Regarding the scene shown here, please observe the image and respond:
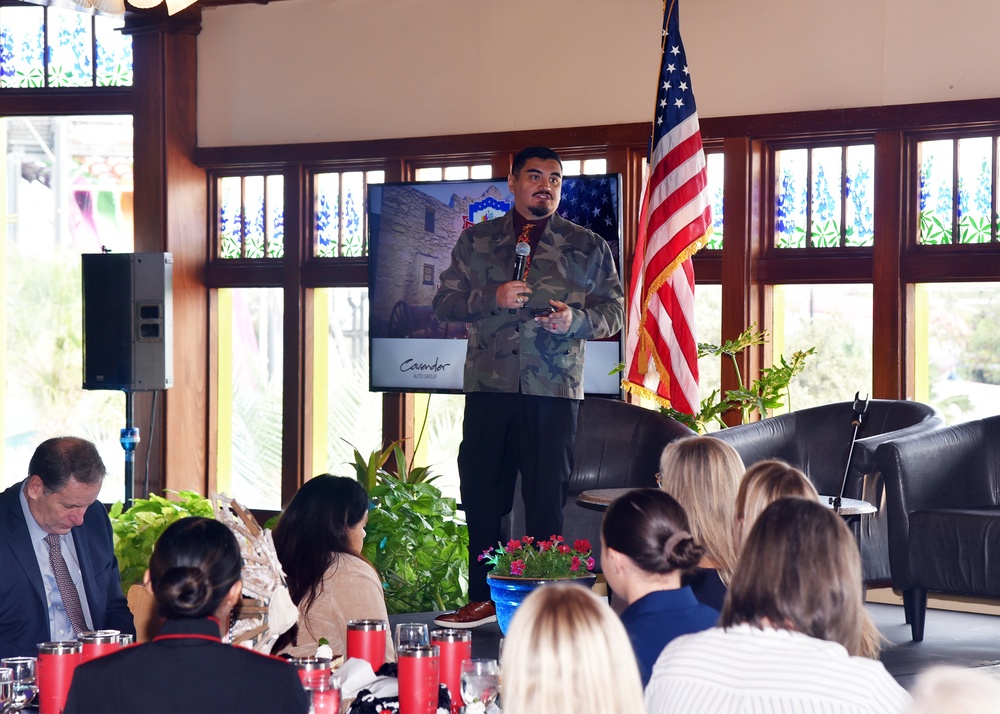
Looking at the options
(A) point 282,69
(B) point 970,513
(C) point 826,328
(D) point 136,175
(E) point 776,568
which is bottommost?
(B) point 970,513

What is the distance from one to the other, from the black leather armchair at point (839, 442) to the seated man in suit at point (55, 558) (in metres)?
2.87

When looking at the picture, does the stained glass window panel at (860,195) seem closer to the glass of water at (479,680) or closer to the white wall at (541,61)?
the white wall at (541,61)

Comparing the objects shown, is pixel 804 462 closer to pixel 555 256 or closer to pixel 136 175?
pixel 555 256

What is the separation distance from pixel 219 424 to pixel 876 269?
13.8ft

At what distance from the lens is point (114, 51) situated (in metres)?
7.82

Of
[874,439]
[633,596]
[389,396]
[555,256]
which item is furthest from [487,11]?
[633,596]

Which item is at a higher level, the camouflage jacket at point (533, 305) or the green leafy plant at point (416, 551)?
the camouflage jacket at point (533, 305)

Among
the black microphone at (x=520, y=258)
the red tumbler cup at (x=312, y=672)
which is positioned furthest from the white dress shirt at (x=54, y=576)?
the black microphone at (x=520, y=258)

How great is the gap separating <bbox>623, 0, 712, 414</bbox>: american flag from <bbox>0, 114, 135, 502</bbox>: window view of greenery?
3827 mm

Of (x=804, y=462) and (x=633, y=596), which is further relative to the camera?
(x=804, y=462)

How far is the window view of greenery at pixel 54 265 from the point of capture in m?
8.08

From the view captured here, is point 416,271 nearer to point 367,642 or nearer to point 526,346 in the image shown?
point 526,346

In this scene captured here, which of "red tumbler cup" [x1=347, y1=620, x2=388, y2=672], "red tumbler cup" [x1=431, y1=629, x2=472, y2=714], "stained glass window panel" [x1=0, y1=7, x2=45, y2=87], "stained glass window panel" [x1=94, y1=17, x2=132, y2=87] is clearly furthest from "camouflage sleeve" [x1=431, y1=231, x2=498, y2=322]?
"stained glass window panel" [x1=0, y1=7, x2=45, y2=87]

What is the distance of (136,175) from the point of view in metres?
7.73
